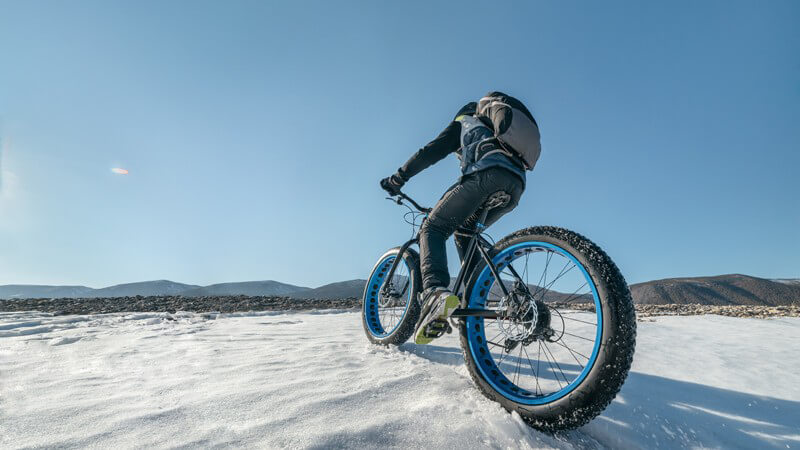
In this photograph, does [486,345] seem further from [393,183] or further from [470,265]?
[393,183]

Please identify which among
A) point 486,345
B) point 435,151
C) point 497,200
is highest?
point 435,151

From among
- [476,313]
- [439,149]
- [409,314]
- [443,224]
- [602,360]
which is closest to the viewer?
[602,360]

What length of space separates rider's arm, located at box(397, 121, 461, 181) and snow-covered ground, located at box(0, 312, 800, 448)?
5.80 feet

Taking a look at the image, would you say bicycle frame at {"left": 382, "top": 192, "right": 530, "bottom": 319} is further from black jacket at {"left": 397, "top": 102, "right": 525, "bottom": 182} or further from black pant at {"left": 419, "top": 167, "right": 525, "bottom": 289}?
black jacket at {"left": 397, "top": 102, "right": 525, "bottom": 182}

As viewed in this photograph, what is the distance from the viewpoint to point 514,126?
7.41ft

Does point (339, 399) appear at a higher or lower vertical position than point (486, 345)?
lower

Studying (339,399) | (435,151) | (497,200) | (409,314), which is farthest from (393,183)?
(339,399)

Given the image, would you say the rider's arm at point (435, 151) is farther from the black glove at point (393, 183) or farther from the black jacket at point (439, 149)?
→ the black glove at point (393, 183)

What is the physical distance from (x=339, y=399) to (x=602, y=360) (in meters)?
1.34

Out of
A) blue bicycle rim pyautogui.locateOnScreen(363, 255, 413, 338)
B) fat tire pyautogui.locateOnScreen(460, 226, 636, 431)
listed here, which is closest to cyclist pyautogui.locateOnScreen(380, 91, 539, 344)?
fat tire pyautogui.locateOnScreen(460, 226, 636, 431)

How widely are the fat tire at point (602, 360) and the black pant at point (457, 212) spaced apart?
2.65 feet

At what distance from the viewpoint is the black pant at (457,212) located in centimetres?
243

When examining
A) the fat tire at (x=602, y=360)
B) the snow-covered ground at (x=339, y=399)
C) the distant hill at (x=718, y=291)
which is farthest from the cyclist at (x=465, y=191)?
the distant hill at (x=718, y=291)

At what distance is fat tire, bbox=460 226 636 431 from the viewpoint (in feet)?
4.79
